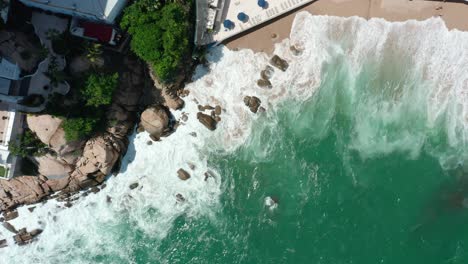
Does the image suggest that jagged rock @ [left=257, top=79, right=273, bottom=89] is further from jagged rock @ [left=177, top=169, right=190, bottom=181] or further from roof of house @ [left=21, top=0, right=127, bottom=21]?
roof of house @ [left=21, top=0, right=127, bottom=21]

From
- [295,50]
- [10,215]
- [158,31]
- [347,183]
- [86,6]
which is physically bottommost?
[10,215]

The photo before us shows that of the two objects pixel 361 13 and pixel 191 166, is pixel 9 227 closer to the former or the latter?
pixel 191 166

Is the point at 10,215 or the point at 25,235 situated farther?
the point at 25,235

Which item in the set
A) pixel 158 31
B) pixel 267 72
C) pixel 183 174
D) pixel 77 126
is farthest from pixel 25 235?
pixel 267 72

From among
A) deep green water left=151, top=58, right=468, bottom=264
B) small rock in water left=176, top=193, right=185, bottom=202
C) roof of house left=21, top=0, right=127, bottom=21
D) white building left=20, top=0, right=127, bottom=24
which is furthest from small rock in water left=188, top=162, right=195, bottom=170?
roof of house left=21, top=0, right=127, bottom=21

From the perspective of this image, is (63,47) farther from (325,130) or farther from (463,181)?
(463,181)

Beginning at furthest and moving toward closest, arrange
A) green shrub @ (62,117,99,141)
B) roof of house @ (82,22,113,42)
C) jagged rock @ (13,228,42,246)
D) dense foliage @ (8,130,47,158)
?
jagged rock @ (13,228,42,246) < green shrub @ (62,117,99,141) < dense foliage @ (8,130,47,158) < roof of house @ (82,22,113,42)

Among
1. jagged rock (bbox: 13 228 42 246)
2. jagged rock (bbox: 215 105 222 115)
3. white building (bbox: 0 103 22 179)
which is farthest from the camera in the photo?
jagged rock (bbox: 13 228 42 246)
